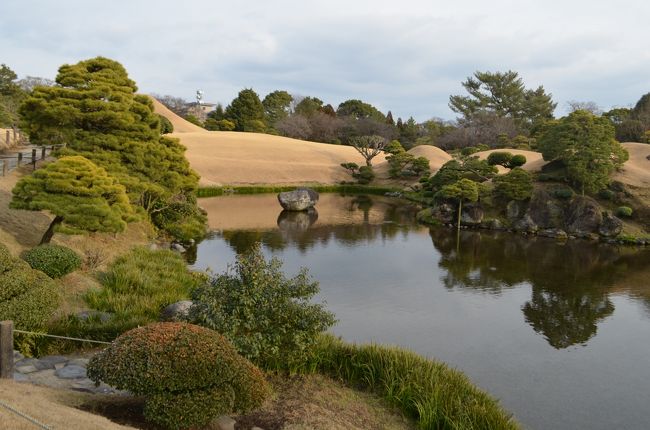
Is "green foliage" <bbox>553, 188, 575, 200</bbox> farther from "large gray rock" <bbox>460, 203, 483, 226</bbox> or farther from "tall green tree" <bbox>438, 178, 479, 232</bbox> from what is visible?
"tall green tree" <bbox>438, 178, 479, 232</bbox>

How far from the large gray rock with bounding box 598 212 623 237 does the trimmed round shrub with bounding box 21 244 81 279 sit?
27.9m

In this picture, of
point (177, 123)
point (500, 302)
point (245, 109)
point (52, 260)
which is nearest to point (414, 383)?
point (500, 302)

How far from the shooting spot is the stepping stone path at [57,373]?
778 cm

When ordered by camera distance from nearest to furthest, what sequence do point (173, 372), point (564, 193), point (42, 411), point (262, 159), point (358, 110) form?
point (42, 411)
point (173, 372)
point (564, 193)
point (262, 159)
point (358, 110)

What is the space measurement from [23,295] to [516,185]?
96.2 feet

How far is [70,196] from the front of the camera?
1385 cm

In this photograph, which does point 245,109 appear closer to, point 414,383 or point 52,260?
point 52,260

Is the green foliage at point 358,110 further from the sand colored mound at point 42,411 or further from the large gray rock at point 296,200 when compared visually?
the sand colored mound at point 42,411

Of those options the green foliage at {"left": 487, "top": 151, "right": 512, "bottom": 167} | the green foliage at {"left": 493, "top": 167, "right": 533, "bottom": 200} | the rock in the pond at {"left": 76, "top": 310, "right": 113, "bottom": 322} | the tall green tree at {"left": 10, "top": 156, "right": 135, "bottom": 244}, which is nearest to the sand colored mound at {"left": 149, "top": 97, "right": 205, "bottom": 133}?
the green foliage at {"left": 487, "top": 151, "right": 512, "bottom": 167}

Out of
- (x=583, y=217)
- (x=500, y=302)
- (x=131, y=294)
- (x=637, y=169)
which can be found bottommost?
(x=500, y=302)

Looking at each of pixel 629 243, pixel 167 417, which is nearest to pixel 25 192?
pixel 167 417

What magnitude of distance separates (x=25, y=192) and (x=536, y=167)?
32986 mm

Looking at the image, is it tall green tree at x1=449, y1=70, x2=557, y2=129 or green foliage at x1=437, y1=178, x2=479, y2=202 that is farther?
tall green tree at x1=449, y1=70, x2=557, y2=129

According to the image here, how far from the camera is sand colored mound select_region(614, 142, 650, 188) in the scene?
33.0 meters
